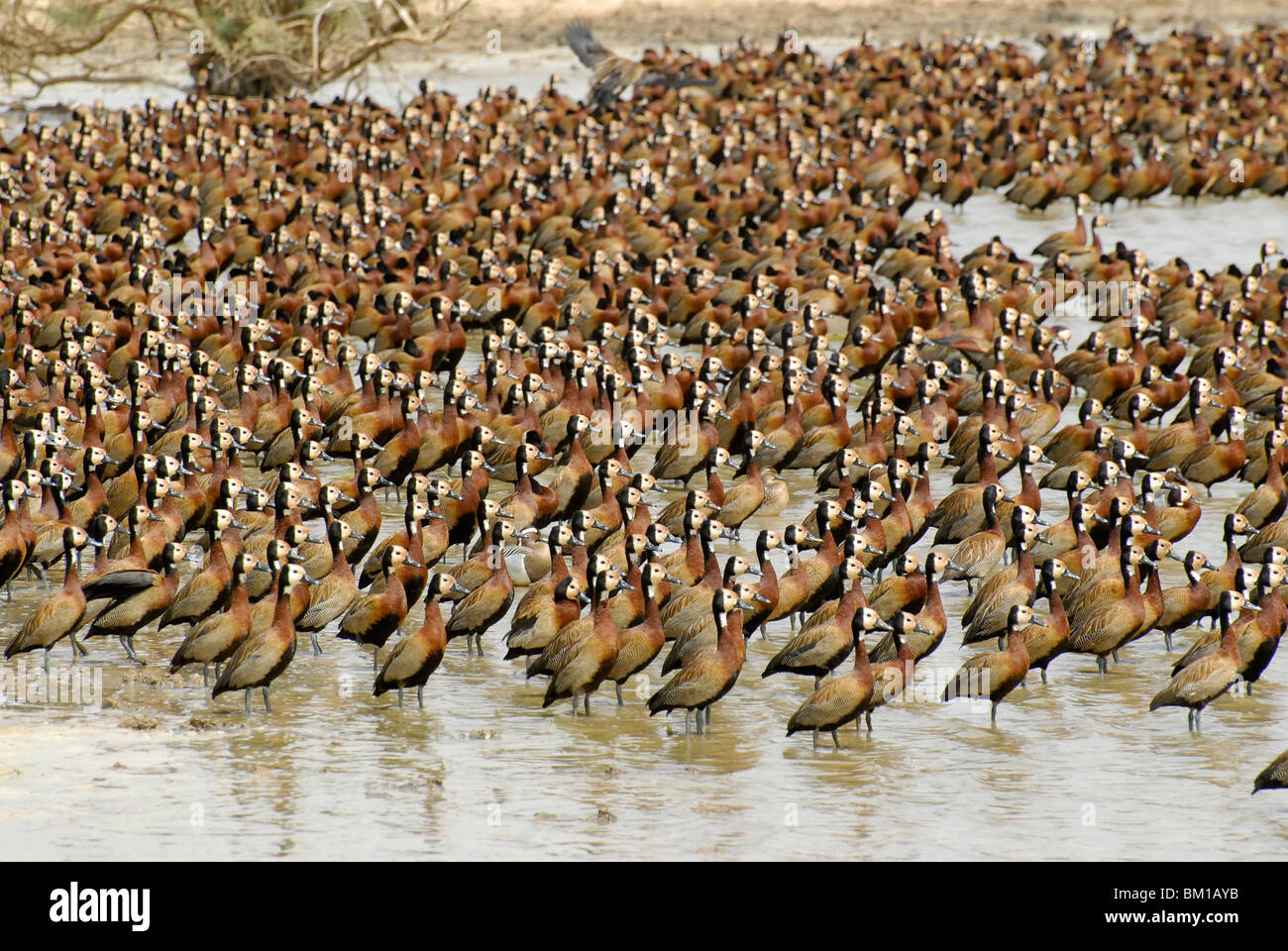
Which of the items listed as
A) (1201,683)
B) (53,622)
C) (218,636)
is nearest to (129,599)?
(53,622)

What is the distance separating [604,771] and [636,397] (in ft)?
28.2

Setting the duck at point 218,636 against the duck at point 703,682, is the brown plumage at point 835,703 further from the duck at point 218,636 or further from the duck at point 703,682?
the duck at point 218,636

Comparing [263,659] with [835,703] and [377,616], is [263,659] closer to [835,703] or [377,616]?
[377,616]

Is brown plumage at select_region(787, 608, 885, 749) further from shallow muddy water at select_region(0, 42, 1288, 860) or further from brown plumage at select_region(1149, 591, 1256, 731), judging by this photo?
brown plumage at select_region(1149, 591, 1256, 731)

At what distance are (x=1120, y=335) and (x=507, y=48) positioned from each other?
107ft

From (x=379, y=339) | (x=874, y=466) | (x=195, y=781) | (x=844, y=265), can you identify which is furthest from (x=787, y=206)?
(x=195, y=781)

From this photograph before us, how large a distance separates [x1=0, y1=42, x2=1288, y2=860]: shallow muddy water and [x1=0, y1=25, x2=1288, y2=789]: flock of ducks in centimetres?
33

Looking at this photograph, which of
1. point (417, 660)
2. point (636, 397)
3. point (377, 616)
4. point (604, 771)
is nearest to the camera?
point (604, 771)

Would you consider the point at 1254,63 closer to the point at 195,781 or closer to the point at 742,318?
the point at 742,318

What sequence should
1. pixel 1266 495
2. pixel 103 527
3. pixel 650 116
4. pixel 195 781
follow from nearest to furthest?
pixel 195 781 < pixel 103 527 < pixel 1266 495 < pixel 650 116

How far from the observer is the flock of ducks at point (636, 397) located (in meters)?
14.1

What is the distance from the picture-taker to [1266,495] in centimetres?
1694

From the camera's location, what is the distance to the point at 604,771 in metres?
12.0

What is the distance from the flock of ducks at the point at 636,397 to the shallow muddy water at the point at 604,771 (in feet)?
1.07
